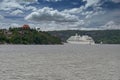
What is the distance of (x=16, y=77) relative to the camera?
3603 cm

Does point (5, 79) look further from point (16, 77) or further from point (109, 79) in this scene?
point (109, 79)

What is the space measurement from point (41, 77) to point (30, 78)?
1588 millimetres

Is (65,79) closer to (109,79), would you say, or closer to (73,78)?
(73,78)

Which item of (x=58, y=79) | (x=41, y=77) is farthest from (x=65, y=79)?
(x=41, y=77)

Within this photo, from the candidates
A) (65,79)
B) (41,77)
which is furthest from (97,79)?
(41,77)

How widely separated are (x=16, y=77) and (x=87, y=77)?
8555 mm

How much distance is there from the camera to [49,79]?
115 ft

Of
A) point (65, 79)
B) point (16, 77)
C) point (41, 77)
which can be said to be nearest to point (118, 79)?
point (65, 79)

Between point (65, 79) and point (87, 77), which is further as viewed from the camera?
point (87, 77)

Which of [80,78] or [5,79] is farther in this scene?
[80,78]

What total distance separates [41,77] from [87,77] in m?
5.69

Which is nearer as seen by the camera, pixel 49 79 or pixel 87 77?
pixel 49 79

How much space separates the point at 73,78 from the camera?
36.3 m

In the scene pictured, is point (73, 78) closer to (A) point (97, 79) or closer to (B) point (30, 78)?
(A) point (97, 79)
